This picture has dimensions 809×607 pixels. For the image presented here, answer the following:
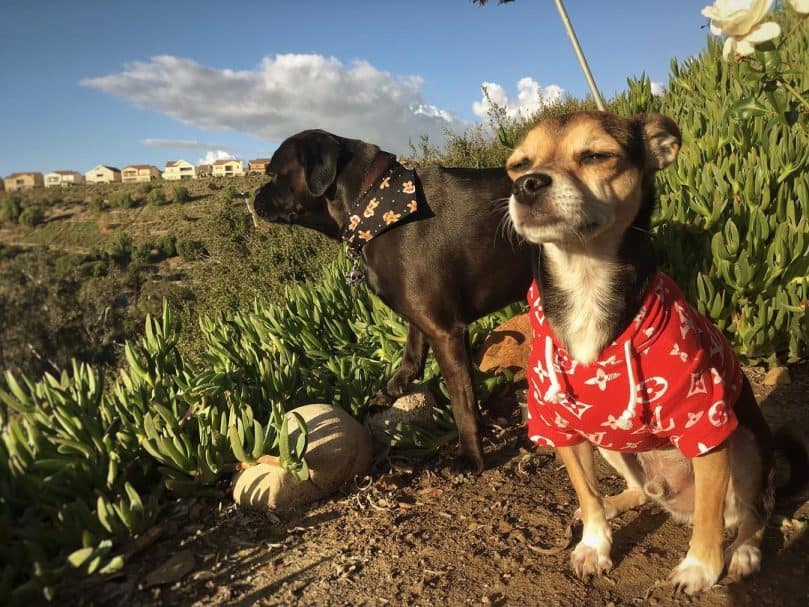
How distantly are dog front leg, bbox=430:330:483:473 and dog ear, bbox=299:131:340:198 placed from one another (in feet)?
4.28

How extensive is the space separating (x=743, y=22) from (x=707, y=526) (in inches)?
64.8

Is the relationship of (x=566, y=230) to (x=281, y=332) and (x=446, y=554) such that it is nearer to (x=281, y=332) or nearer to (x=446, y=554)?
(x=446, y=554)

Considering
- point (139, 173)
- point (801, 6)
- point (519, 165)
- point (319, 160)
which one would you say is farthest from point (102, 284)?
point (139, 173)

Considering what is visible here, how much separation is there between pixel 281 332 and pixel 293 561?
88.8 inches

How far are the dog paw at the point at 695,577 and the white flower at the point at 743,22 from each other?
1.72 metres

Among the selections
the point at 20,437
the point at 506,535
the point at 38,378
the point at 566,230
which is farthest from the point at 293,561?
the point at 566,230

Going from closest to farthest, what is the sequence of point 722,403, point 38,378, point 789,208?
point 722,403, point 38,378, point 789,208

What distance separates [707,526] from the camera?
2021 mm

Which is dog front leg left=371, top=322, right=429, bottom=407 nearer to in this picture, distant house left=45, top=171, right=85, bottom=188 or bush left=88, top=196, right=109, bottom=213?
distant house left=45, top=171, right=85, bottom=188

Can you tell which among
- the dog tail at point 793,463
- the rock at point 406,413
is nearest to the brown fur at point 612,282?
the dog tail at point 793,463

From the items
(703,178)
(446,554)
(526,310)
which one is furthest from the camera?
(526,310)

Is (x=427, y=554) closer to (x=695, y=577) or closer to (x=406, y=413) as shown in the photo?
(x=695, y=577)

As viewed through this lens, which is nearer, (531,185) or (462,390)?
(531,185)

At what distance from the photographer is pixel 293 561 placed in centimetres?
236
